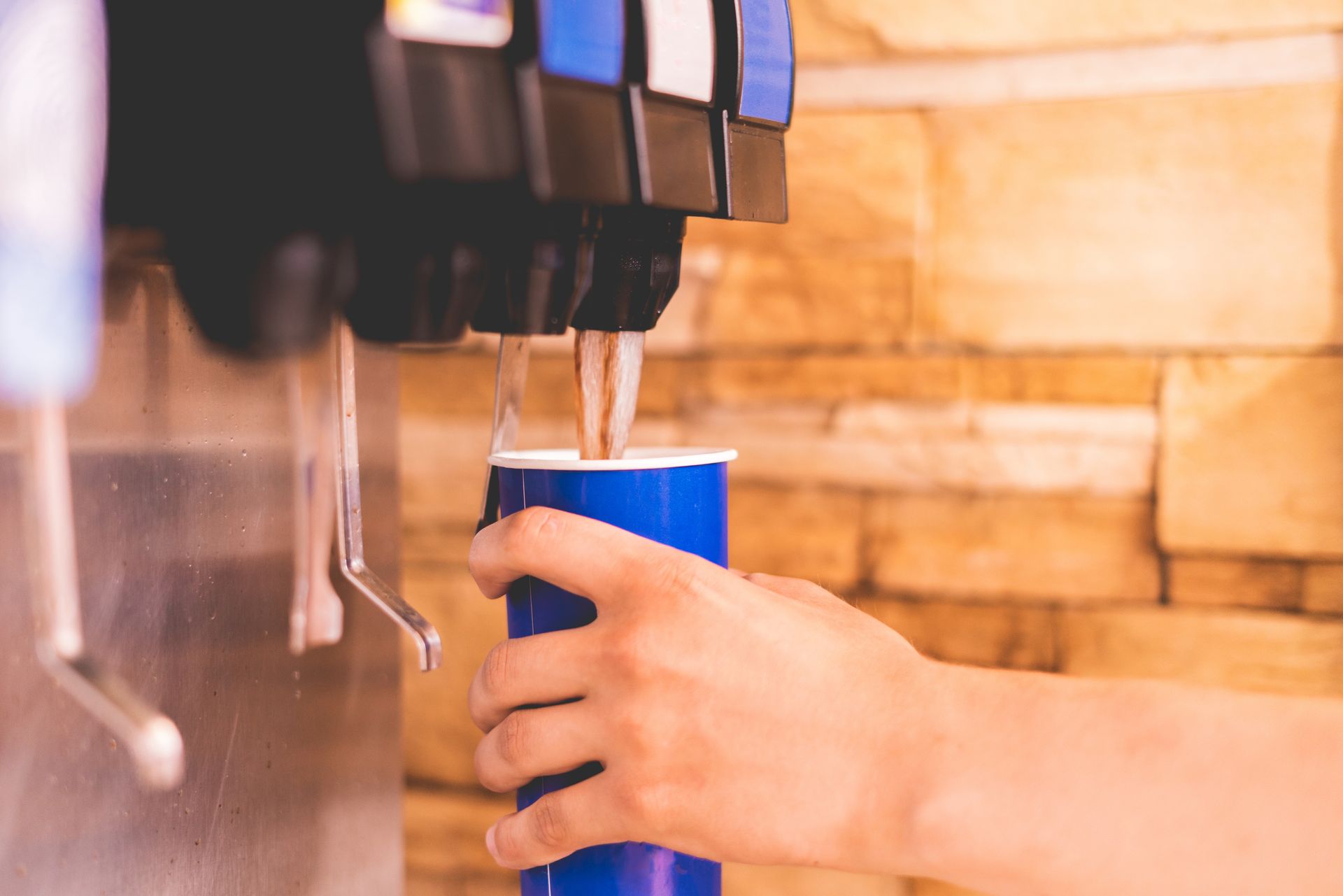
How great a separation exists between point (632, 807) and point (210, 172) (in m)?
0.23

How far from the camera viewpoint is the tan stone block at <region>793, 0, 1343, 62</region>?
1.86 feet

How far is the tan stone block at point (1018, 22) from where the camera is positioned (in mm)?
568

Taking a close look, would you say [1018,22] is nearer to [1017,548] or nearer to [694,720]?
[1017,548]

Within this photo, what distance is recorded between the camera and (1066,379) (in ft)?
2.02

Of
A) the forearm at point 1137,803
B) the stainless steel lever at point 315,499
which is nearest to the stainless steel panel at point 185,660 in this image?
the stainless steel lever at point 315,499

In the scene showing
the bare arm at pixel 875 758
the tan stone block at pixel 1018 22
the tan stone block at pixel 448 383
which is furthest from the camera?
the tan stone block at pixel 448 383

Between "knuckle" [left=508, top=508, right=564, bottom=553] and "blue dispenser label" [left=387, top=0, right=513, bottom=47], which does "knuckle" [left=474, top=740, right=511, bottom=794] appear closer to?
"knuckle" [left=508, top=508, right=564, bottom=553]

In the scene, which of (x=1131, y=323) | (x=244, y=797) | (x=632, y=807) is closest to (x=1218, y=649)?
(x=1131, y=323)

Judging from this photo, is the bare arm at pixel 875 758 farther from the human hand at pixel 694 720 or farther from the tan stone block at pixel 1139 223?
the tan stone block at pixel 1139 223

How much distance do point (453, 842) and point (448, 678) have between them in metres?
0.12

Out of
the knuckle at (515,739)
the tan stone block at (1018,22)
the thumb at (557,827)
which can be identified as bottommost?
the thumb at (557,827)

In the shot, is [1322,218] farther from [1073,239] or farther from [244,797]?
[244,797]

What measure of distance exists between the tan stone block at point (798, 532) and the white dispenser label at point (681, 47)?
370 millimetres

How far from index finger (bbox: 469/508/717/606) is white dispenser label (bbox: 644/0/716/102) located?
5.8 inches
